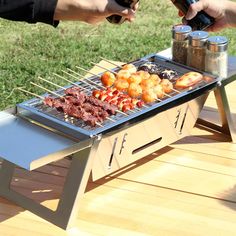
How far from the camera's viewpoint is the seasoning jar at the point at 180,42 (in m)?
2.72

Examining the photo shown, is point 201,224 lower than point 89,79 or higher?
lower

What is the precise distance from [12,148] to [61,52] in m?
2.81

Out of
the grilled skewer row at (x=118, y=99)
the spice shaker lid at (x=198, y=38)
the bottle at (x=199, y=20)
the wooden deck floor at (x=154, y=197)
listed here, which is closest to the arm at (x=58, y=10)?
the grilled skewer row at (x=118, y=99)

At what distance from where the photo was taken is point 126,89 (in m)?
2.53

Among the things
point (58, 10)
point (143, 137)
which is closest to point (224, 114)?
point (143, 137)

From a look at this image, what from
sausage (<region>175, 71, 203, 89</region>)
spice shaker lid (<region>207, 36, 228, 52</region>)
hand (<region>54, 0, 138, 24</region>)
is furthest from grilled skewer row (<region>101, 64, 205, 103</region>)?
hand (<region>54, 0, 138, 24</region>)

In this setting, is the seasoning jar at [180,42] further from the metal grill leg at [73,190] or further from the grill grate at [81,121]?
the metal grill leg at [73,190]

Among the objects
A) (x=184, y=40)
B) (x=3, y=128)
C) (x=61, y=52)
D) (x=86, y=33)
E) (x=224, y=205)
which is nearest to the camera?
(x=3, y=128)

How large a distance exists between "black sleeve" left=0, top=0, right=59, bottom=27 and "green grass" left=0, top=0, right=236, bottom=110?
1.64m

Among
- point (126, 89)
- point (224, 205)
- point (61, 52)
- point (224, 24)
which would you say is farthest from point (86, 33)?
point (224, 205)

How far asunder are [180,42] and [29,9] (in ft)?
2.40

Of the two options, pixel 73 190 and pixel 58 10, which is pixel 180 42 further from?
pixel 73 190

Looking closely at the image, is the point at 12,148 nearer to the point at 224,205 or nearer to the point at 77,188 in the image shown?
the point at 77,188

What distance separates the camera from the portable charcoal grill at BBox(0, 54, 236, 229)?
2.05 meters
